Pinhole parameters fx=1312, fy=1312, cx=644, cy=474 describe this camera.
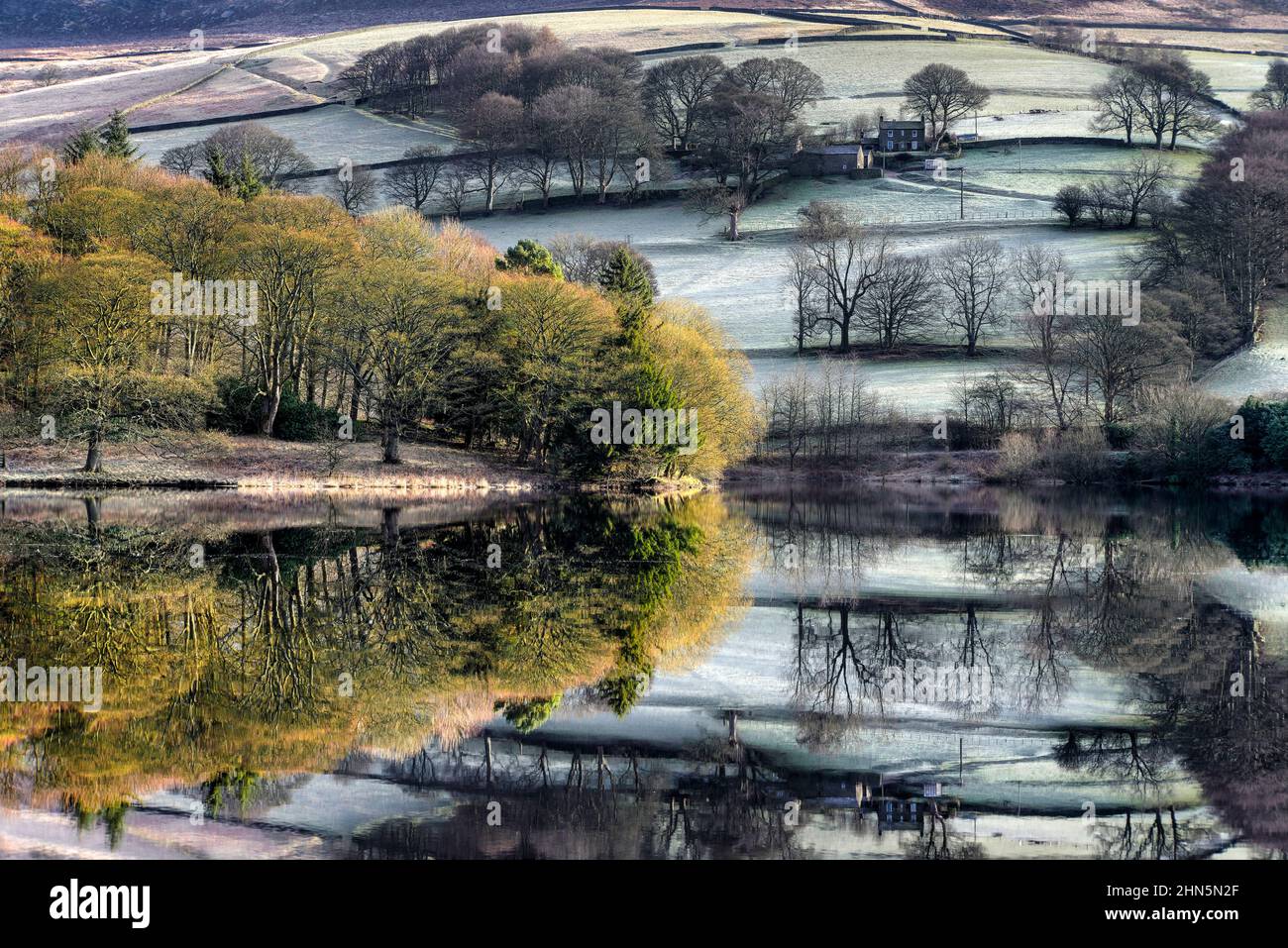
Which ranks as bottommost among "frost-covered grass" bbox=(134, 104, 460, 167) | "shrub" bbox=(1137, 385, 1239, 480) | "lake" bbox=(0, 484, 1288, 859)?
"shrub" bbox=(1137, 385, 1239, 480)

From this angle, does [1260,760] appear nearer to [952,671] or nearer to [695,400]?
[952,671]

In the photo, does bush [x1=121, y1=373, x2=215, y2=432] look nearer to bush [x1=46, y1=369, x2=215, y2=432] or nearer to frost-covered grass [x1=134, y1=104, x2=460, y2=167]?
bush [x1=46, y1=369, x2=215, y2=432]

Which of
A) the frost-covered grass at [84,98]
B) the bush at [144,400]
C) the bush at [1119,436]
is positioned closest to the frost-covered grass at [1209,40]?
the bush at [1119,436]

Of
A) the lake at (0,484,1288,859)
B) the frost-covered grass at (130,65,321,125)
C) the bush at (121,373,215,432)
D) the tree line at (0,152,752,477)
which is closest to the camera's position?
the lake at (0,484,1288,859)

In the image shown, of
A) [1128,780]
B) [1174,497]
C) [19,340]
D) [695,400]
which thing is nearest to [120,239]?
[19,340]

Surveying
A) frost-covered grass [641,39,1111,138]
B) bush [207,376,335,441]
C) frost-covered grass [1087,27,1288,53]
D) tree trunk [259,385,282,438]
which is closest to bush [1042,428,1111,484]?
bush [207,376,335,441]

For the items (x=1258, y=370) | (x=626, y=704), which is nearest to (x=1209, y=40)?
(x=1258, y=370)

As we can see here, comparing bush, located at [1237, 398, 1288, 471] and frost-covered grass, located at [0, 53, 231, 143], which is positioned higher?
frost-covered grass, located at [0, 53, 231, 143]

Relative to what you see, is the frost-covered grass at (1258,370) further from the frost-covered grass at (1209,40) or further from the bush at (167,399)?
the frost-covered grass at (1209,40)

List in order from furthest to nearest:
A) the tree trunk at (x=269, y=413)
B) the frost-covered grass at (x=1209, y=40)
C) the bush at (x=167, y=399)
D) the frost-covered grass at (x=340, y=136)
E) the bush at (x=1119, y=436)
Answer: the frost-covered grass at (x=1209, y=40) < the frost-covered grass at (x=340, y=136) < the bush at (x=1119, y=436) < the tree trunk at (x=269, y=413) < the bush at (x=167, y=399)
